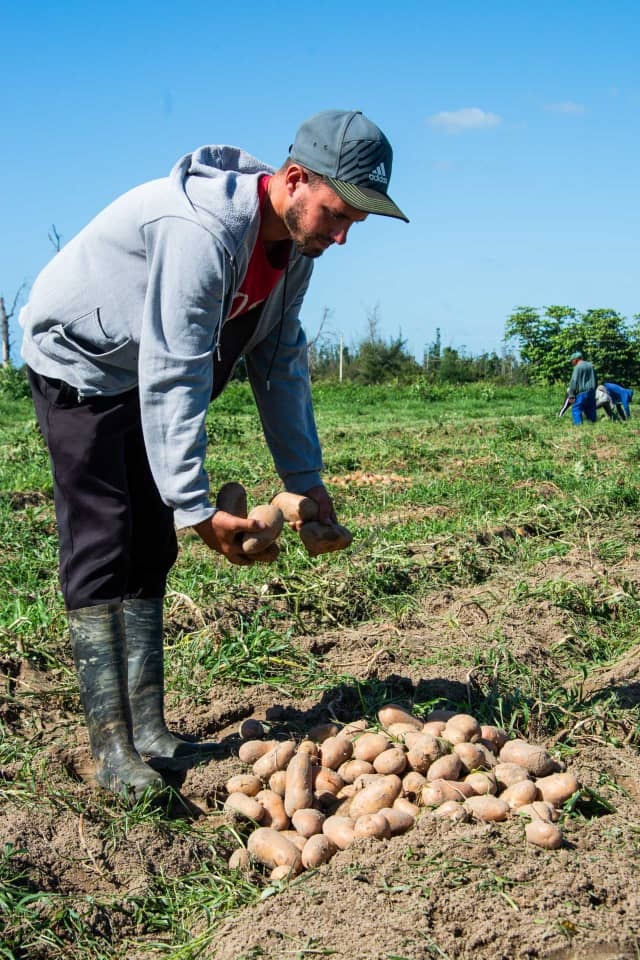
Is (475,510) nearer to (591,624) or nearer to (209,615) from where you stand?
(591,624)

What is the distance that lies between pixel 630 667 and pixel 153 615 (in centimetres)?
167

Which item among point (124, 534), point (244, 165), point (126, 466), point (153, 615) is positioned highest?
point (244, 165)

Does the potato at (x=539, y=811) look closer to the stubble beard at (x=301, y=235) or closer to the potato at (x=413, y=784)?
the potato at (x=413, y=784)

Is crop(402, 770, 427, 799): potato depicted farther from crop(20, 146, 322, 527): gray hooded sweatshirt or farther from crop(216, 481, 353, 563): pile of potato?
crop(20, 146, 322, 527): gray hooded sweatshirt

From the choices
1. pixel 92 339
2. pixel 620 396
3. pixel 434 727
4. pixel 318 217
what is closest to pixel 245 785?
pixel 434 727

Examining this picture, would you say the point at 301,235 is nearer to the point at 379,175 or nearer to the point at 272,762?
the point at 379,175

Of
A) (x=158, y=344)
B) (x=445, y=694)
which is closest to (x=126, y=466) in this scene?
(x=158, y=344)

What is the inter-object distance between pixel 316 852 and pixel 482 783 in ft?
1.53

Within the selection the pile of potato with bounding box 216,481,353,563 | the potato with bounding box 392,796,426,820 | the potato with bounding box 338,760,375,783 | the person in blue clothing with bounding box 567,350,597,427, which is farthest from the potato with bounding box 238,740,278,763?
the person in blue clothing with bounding box 567,350,597,427

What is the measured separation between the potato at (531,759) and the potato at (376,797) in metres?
0.34

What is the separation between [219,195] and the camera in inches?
86.2

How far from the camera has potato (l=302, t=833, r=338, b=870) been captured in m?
2.16

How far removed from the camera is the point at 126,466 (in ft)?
8.29

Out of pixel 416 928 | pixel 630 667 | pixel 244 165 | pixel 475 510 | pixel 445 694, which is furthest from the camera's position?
pixel 475 510
